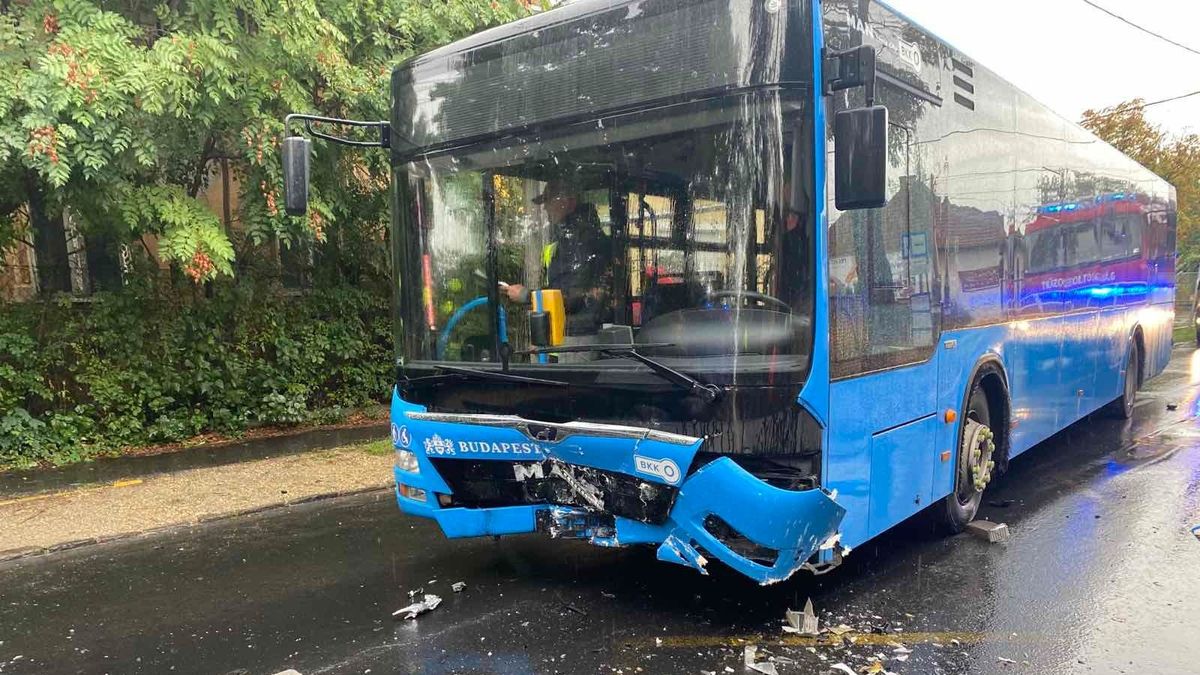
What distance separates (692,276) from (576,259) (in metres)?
0.68

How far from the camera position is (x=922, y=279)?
461 cm

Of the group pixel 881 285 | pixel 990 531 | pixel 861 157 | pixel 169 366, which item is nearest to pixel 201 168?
pixel 169 366

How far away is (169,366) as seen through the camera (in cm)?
936

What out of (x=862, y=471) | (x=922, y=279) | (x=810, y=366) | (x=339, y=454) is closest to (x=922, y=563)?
(x=862, y=471)

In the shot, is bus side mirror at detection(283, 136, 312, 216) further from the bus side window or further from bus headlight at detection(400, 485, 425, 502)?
the bus side window

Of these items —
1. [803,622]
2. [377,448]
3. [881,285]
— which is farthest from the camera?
[377,448]

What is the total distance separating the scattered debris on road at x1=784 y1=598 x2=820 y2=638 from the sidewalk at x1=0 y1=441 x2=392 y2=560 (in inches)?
189

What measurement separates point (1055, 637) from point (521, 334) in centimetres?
312

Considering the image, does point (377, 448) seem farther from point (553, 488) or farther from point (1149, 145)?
point (1149, 145)

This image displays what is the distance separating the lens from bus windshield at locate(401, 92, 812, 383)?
3.53 metres

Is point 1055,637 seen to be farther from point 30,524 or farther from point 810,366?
point 30,524

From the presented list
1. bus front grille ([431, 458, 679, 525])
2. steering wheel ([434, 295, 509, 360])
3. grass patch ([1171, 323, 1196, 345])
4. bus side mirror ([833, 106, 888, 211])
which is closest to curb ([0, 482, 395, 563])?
bus front grille ([431, 458, 679, 525])

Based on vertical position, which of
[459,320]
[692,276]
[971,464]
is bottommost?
[971,464]

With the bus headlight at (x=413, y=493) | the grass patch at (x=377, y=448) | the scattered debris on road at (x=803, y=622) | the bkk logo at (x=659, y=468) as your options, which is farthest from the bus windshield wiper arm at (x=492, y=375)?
the grass patch at (x=377, y=448)
